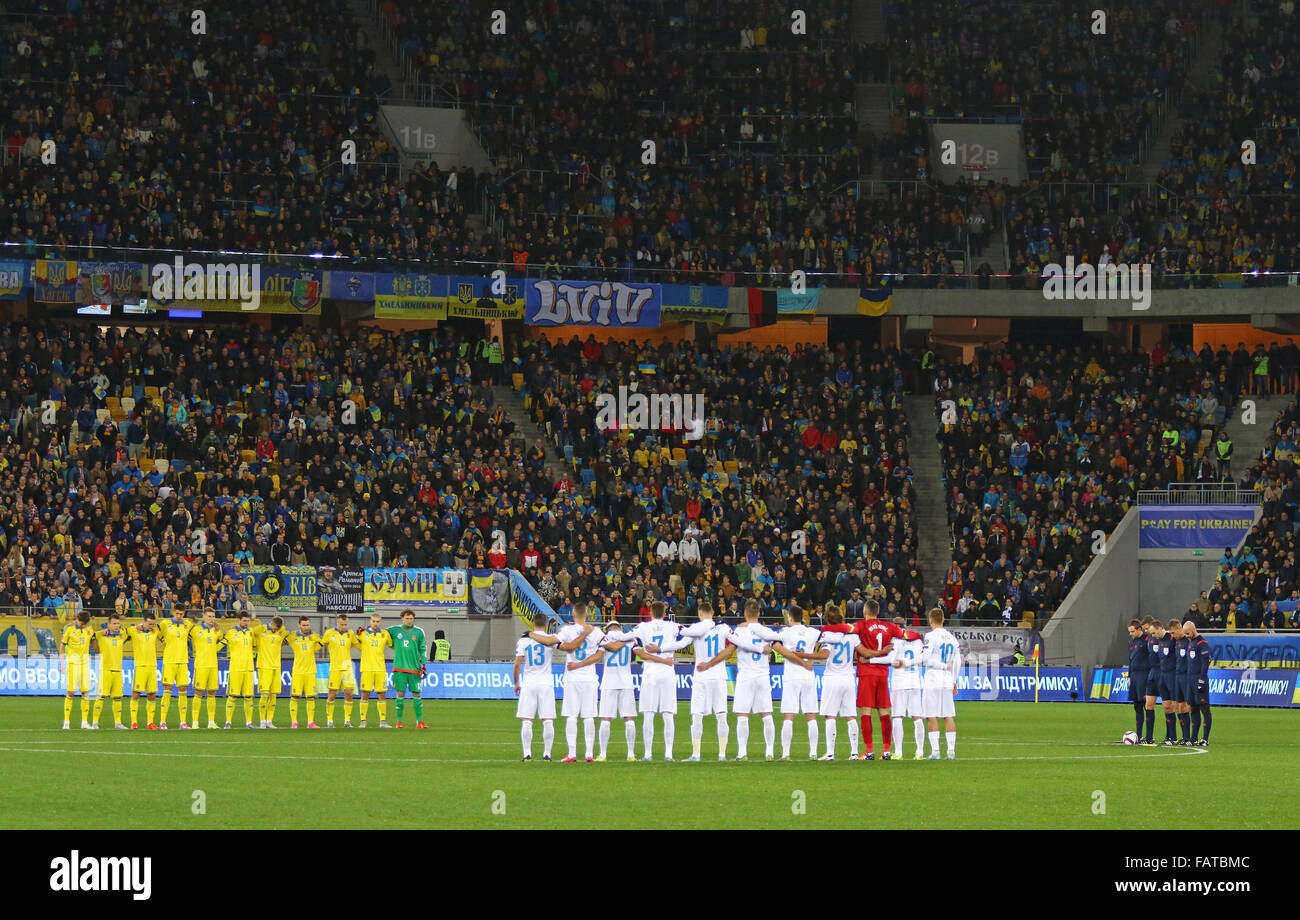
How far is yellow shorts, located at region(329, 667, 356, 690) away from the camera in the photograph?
34469 mm

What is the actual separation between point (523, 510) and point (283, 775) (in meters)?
29.0

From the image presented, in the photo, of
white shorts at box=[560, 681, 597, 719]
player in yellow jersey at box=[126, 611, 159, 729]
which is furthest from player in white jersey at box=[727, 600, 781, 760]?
player in yellow jersey at box=[126, 611, 159, 729]

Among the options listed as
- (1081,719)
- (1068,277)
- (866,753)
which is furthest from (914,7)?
(866,753)

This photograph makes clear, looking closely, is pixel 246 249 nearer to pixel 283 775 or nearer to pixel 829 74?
pixel 829 74

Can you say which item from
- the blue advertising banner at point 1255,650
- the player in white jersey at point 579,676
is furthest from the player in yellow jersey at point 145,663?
the blue advertising banner at point 1255,650

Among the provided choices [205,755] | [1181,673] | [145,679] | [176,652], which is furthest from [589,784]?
[176,652]

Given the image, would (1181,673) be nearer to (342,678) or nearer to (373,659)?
(373,659)

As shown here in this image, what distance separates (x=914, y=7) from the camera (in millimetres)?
68500

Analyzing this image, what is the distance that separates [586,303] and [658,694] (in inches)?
1308

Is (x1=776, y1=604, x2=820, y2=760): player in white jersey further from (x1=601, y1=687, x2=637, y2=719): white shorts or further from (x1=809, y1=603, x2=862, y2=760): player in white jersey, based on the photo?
(x1=601, y1=687, x2=637, y2=719): white shorts

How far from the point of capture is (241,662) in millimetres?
34031

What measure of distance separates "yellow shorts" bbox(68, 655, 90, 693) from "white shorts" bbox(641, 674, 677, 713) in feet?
36.8

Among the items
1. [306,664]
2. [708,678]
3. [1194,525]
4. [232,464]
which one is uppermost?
[232,464]

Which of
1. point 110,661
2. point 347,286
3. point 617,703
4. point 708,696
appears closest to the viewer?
point 617,703
